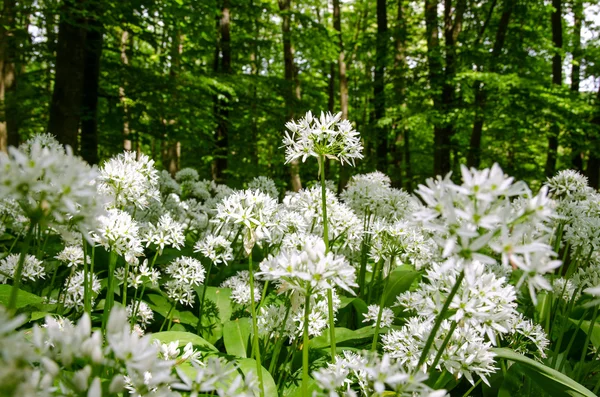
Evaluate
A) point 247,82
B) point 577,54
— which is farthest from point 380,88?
point 577,54

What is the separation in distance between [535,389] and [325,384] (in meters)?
1.83

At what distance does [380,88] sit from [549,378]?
9.63 meters

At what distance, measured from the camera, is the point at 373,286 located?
370 cm

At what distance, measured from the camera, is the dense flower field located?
1.02 metres

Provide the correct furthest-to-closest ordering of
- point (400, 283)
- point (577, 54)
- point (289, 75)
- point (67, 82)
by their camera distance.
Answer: point (289, 75), point (577, 54), point (67, 82), point (400, 283)

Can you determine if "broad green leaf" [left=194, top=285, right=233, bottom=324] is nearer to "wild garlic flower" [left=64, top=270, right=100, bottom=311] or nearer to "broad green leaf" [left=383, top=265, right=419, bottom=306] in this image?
"wild garlic flower" [left=64, top=270, right=100, bottom=311]

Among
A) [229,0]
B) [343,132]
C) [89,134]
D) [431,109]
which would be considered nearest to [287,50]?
[229,0]

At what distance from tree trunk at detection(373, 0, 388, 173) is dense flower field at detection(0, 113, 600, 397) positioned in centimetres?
585

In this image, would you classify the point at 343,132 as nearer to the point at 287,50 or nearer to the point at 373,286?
the point at 373,286

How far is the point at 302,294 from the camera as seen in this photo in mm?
1805

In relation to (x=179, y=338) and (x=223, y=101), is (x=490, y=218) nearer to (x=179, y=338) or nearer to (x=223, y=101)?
(x=179, y=338)

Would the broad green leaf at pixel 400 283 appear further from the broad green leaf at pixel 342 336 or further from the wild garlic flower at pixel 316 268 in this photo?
the wild garlic flower at pixel 316 268

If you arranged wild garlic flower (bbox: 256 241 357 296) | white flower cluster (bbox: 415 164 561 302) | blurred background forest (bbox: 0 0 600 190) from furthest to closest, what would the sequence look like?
1. blurred background forest (bbox: 0 0 600 190)
2. wild garlic flower (bbox: 256 241 357 296)
3. white flower cluster (bbox: 415 164 561 302)

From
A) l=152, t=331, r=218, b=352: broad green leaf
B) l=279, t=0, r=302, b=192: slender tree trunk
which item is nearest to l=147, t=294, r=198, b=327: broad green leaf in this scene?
l=152, t=331, r=218, b=352: broad green leaf
